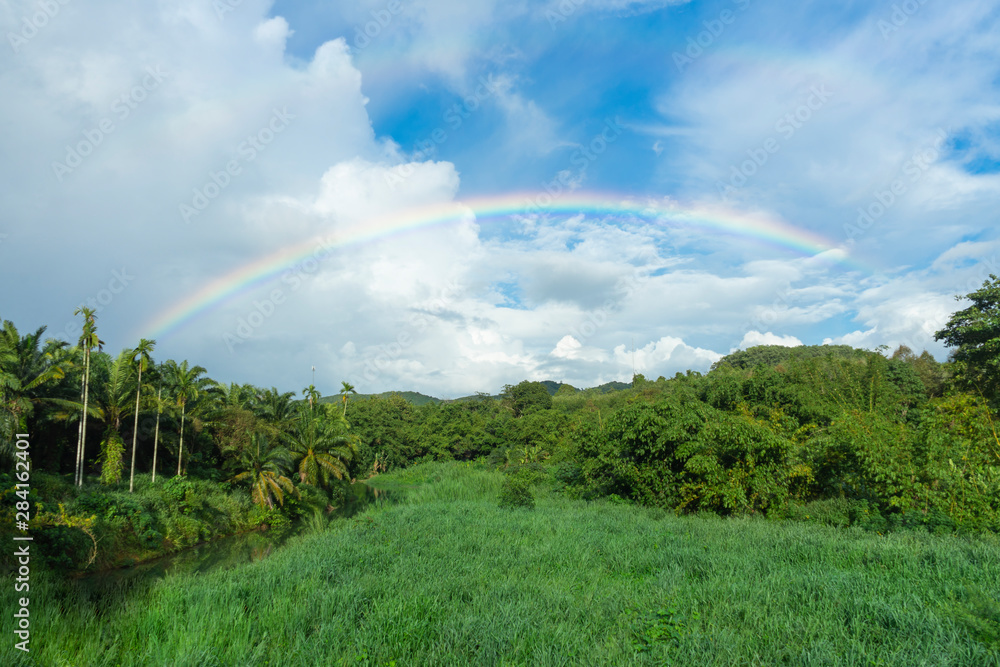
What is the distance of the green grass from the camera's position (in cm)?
568

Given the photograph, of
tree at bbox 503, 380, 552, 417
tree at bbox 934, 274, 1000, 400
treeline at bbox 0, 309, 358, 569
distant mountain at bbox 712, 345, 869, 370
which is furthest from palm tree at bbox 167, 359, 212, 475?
distant mountain at bbox 712, 345, 869, 370

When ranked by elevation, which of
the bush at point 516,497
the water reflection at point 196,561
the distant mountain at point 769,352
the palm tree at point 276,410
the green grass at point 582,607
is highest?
the distant mountain at point 769,352

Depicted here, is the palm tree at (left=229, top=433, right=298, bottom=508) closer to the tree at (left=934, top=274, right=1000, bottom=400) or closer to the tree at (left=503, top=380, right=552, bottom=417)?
the tree at (left=934, top=274, right=1000, bottom=400)

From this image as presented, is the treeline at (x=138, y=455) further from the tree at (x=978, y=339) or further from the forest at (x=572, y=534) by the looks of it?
the tree at (x=978, y=339)

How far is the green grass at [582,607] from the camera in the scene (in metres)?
5.68

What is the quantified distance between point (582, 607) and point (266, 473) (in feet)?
79.8

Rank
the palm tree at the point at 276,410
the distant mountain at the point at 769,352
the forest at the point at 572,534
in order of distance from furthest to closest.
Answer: the distant mountain at the point at 769,352 → the palm tree at the point at 276,410 → the forest at the point at 572,534

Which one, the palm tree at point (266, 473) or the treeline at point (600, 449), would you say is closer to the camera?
the treeline at point (600, 449)

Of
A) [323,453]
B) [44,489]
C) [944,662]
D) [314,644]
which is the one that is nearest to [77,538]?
[44,489]

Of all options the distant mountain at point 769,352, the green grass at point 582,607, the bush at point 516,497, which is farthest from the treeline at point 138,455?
the distant mountain at point 769,352

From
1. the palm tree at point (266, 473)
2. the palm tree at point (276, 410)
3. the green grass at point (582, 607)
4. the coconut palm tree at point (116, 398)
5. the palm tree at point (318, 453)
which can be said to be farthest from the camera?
the palm tree at point (276, 410)

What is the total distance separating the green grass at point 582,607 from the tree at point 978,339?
2063cm

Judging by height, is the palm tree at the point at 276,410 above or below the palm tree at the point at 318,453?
above

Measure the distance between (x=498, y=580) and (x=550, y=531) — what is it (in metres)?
5.11
